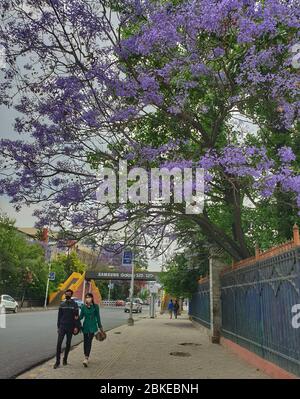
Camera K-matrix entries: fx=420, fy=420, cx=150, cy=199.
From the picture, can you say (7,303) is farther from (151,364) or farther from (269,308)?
(269,308)

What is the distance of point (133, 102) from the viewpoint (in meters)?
10.1

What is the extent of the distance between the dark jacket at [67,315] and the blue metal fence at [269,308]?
Answer: 14.2ft

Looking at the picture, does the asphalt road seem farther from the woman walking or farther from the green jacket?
the green jacket

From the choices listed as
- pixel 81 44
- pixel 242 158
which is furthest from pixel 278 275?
pixel 81 44

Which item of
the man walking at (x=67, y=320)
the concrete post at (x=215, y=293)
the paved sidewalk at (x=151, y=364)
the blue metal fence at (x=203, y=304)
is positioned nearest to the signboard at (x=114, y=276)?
the blue metal fence at (x=203, y=304)

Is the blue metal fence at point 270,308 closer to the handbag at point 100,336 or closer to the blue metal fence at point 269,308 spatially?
the blue metal fence at point 269,308

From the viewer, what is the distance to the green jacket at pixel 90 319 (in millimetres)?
10195

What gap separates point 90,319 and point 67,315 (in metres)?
0.58

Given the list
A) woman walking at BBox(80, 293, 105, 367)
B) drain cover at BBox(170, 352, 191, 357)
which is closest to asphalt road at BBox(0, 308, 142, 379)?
woman walking at BBox(80, 293, 105, 367)

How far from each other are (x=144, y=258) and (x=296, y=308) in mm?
9548

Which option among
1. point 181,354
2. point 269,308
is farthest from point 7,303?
point 269,308
